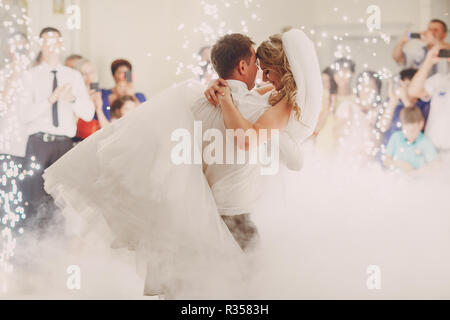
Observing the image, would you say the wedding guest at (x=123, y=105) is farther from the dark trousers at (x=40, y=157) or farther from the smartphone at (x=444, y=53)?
the smartphone at (x=444, y=53)

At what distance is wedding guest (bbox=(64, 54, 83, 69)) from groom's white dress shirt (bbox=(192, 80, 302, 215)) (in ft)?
6.82

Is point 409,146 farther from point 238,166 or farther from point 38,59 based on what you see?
point 38,59

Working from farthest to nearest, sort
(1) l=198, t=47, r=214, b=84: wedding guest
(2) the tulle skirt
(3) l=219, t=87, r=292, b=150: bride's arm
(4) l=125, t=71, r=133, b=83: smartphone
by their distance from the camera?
(4) l=125, t=71, r=133, b=83: smartphone
(1) l=198, t=47, r=214, b=84: wedding guest
(2) the tulle skirt
(3) l=219, t=87, r=292, b=150: bride's arm

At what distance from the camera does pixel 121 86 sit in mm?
3693

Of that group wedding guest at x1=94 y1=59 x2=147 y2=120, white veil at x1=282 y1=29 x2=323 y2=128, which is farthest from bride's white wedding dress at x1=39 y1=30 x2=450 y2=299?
wedding guest at x1=94 y1=59 x2=147 y2=120

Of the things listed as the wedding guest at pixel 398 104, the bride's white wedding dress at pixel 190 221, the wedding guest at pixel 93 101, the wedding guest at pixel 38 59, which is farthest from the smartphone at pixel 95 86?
the wedding guest at pixel 398 104

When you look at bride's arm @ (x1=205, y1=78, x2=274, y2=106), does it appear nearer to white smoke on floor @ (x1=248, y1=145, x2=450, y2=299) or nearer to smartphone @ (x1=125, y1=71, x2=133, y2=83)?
white smoke on floor @ (x1=248, y1=145, x2=450, y2=299)

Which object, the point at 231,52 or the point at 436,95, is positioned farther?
the point at 436,95

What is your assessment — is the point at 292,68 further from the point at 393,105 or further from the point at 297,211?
the point at 393,105

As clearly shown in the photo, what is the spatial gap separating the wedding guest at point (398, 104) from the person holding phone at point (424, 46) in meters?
0.08

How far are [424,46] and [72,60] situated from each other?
2486mm

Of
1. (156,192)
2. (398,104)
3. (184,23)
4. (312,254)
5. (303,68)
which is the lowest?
(312,254)

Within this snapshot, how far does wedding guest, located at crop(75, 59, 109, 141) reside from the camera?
3574 millimetres

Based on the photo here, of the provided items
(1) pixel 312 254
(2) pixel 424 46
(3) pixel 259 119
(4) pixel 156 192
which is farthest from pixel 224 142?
(2) pixel 424 46
